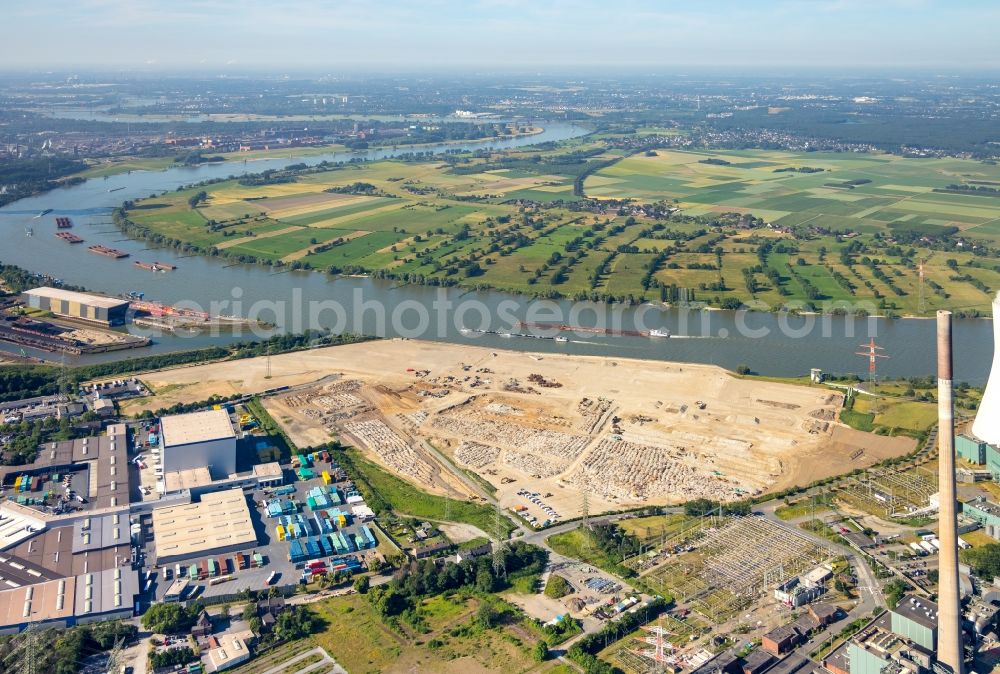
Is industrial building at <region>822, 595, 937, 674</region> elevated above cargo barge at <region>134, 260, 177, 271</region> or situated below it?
below

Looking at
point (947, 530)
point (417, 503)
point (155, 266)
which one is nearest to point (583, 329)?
point (417, 503)

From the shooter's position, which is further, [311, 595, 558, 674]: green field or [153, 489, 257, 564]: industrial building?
[153, 489, 257, 564]: industrial building

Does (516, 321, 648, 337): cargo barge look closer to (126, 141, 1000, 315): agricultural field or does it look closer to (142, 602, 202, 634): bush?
(126, 141, 1000, 315): agricultural field

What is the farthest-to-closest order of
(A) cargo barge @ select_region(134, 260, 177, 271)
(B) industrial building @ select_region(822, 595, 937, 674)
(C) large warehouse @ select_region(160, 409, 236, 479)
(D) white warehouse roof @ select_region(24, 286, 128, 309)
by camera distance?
(A) cargo barge @ select_region(134, 260, 177, 271) → (D) white warehouse roof @ select_region(24, 286, 128, 309) → (C) large warehouse @ select_region(160, 409, 236, 479) → (B) industrial building @ select_region(822, 595, 937, 674)

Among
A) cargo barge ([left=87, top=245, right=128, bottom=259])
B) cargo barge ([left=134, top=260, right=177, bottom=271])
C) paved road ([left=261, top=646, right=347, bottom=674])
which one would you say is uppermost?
cargo barge ([left=87, top=245, right=128, bottom=259])

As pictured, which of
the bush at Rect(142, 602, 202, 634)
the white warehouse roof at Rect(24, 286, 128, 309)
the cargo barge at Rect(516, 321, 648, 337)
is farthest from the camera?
the white warehouse roof at Rect(24, 286, 128, 309)

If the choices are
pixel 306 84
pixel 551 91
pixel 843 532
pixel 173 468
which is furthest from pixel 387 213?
pixel 306 84

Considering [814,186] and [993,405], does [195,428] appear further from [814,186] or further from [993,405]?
[814,186]

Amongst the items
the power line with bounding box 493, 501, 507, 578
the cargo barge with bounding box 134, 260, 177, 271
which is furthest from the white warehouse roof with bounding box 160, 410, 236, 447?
the cargo barge with bounding box 134, 260, 177, 271
